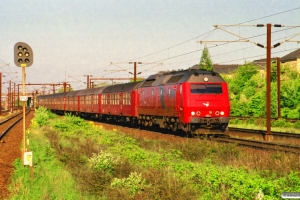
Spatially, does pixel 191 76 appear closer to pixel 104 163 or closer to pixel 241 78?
pixel 104 163

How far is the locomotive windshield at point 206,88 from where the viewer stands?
22.1m

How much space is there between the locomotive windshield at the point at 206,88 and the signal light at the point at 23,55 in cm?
1022

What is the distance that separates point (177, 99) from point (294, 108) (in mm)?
22048

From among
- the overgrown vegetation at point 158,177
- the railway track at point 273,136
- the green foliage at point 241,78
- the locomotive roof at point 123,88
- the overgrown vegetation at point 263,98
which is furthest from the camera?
the green foliage at point 241,78

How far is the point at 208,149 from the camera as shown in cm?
1548

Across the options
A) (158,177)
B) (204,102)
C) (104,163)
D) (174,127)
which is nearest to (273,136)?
(204,102)

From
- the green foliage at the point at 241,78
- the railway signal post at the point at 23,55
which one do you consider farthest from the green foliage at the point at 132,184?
the green foliage at the point at 241,78

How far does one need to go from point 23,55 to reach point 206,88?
11.1 meters

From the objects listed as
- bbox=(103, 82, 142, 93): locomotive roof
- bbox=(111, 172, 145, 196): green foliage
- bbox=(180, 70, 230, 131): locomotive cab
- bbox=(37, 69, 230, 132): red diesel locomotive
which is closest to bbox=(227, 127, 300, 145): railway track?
bbox=(180, 70, 230, 131): locomotive cab

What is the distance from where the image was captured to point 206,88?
73.7 ft

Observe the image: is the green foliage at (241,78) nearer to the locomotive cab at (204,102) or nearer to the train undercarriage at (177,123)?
the train undercarriage at (177,123)

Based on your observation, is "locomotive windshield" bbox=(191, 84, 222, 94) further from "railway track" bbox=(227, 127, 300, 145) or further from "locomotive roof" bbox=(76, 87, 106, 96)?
"locomotive roof" bbox=(76, 87, 106, 96)

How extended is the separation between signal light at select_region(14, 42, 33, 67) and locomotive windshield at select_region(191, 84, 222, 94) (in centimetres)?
1022

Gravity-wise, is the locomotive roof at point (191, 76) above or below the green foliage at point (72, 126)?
above
